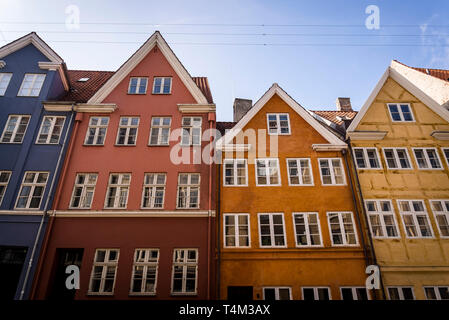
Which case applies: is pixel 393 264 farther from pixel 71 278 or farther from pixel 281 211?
pixel 71 278

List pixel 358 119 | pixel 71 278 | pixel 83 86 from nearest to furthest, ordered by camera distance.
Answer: pixel 71 278, pixel 358 119, pixel 83 86

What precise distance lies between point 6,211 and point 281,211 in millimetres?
15133

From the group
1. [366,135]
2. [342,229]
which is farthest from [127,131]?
[366,135]

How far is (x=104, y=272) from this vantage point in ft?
42.9

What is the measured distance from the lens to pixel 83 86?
64.5ft

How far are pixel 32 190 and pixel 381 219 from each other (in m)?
19.9

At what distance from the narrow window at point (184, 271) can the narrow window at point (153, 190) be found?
114 inches

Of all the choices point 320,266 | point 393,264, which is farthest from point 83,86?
point 393,264

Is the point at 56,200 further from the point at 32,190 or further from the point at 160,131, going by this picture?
the point at 160,131

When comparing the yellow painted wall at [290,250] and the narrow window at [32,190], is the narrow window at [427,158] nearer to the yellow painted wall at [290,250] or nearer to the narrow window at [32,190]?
the yellow painted wall at [290,250]

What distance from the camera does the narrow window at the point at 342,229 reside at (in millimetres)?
13969

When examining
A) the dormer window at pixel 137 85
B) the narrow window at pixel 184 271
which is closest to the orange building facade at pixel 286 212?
the narrow window at pixel 184 271

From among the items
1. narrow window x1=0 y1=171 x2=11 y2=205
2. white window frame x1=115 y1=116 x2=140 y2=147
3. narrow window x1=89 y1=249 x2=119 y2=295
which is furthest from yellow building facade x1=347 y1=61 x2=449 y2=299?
narrow window x1=0 y1=171 x2=11 y2=205

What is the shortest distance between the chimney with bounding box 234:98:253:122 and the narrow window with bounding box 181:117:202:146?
5.53 metres
